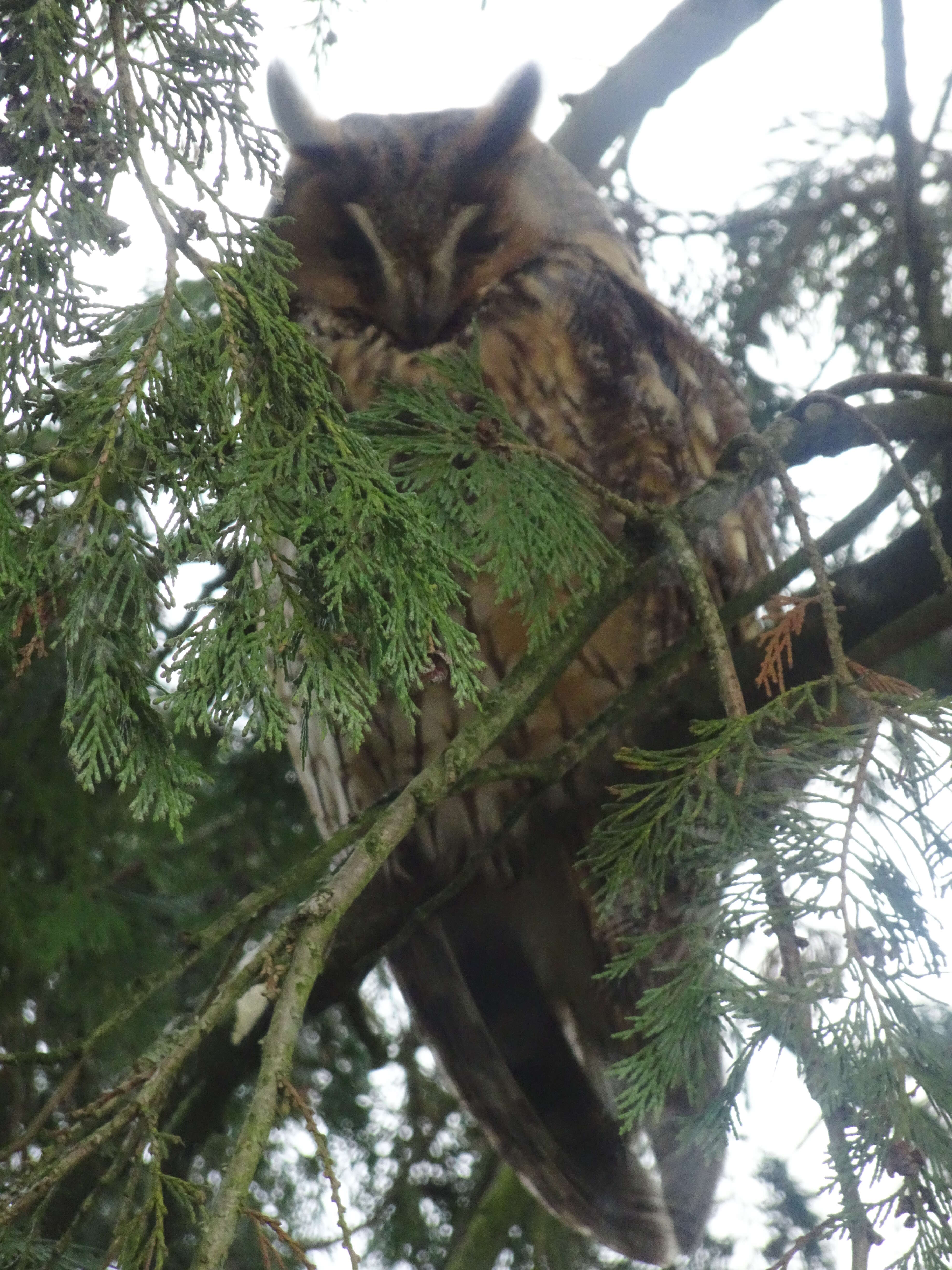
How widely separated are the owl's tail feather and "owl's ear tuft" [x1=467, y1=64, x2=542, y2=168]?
1471 millimetres

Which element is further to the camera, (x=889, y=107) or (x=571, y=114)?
(x=571, y=114)

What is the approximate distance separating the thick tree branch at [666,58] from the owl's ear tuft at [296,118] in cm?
63

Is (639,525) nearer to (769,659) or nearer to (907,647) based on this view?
(769,659)

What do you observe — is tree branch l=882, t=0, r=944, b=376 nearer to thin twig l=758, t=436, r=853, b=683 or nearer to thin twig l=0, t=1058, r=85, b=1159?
thin twig l=758, t=436, r=853, b=683

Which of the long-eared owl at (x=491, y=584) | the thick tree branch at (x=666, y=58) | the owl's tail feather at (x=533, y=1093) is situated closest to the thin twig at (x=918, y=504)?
the long-eared owl at (x=491, y=584)

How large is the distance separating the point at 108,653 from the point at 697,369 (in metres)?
1.58

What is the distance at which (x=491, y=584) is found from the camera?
2162mm

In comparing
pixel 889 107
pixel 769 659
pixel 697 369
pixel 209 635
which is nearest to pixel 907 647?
pixel 697 369

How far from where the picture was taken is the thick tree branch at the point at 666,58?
8.39ft

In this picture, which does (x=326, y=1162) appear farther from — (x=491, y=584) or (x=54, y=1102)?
(x=491, y=584)

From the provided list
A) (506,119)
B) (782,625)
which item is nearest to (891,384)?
(782,625)

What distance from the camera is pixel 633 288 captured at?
233 cm

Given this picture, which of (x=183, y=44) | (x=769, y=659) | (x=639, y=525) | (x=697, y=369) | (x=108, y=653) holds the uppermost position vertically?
(x=697, y=369)

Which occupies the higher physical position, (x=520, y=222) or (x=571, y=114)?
(x=571, y=114)
